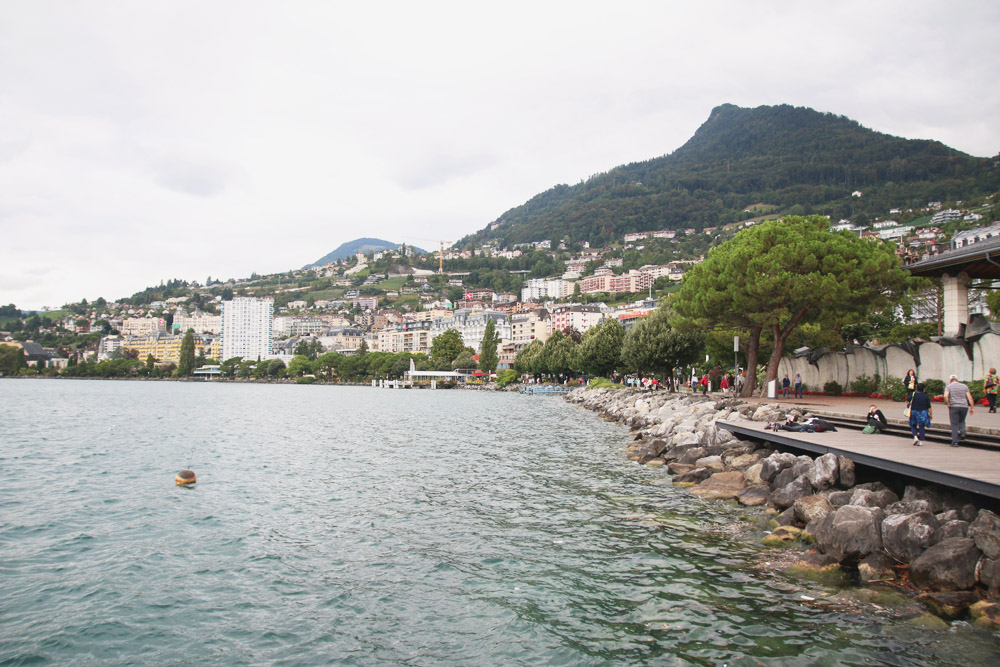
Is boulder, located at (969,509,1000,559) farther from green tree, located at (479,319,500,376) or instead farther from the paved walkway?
green tree, located at (479,319,500,376)

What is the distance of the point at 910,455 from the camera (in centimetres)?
1405

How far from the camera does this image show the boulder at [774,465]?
17.4 m

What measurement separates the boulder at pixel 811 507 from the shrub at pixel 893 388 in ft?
65.3

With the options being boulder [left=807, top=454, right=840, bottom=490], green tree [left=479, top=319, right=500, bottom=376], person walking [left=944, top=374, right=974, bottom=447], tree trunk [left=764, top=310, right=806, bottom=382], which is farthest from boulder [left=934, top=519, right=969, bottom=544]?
green tree [left=479, top=319, right=500, bottom=376]

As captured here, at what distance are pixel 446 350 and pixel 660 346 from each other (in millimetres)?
110220

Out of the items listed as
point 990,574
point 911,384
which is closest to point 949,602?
point 990,574

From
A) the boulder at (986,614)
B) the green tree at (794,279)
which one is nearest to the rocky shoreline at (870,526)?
the boulder at (986,614)

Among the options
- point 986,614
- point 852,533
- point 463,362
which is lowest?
point 986,614

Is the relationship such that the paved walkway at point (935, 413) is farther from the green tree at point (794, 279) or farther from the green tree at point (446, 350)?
the green tree at point (446, 350)

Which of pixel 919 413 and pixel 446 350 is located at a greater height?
pixel 446 350

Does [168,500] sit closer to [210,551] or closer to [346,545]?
[210,551]

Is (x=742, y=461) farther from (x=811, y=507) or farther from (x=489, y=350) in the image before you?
(x=489, y=350)

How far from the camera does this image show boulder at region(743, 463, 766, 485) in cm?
1800

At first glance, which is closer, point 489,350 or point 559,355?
point 559,355
